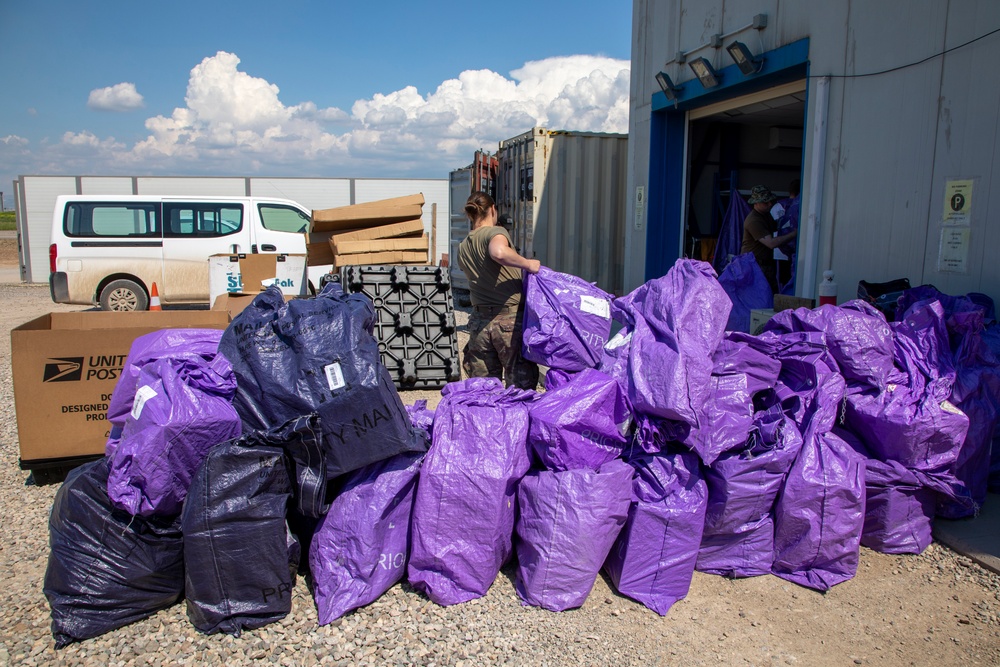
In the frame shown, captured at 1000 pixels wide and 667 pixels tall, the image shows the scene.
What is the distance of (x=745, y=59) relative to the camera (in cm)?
593

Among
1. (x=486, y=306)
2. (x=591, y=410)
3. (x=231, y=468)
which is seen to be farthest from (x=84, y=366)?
(x=591, y=410)

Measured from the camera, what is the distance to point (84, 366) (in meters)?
4.00

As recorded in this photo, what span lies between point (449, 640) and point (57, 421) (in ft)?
9.21

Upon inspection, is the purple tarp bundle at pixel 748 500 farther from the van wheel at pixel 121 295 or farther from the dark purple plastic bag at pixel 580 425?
the van wheel at pixel 121 295

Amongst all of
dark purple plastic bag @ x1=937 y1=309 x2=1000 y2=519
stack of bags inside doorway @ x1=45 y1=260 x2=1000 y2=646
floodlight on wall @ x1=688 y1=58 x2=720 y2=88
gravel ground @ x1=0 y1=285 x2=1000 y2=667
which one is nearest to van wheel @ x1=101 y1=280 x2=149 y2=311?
stack of bags inside doorway @ x1=45 y1=260 x2=1000 y2=646

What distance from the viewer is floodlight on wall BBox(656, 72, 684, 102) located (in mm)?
7168

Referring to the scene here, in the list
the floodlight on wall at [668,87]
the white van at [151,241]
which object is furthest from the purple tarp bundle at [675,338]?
the white van at [151,241]

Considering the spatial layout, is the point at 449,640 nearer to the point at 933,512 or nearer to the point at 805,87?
the point at 933,512

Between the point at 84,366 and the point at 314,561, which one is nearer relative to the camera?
the point at 314,561

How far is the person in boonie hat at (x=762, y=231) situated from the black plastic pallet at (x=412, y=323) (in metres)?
3.09

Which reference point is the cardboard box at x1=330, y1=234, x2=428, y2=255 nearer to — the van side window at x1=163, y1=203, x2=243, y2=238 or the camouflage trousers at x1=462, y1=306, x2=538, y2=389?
the camouflage trousers at x1=462, y1=306, x2=538, y2=389

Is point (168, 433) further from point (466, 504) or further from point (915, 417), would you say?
point (915, 417)

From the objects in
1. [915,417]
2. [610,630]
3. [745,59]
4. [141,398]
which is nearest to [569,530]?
[610,630]

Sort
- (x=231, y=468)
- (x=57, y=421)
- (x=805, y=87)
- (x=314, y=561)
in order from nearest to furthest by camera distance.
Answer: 1. (x=231, y=468)
2. (x=314, y=561)
3. (x=57, y=421)
4. (x=805, y=87)
